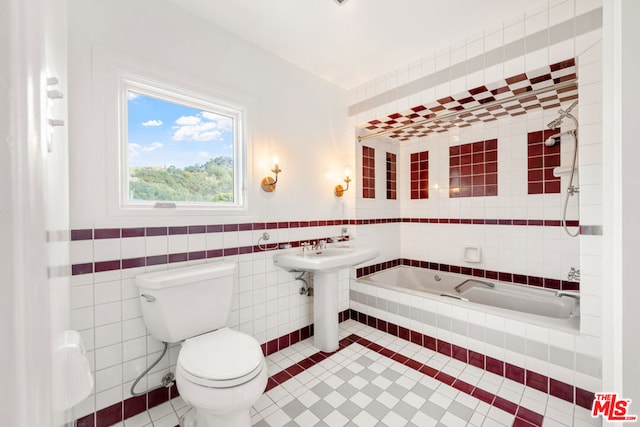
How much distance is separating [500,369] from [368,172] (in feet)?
6.96

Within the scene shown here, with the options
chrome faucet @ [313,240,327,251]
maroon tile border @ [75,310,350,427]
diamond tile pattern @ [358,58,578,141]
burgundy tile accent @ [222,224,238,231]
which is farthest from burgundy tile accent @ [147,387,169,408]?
diamond tile pattern @ [358,58,578,141]

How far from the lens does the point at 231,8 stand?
1733 mm

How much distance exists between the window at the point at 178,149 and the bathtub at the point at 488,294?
1.73 m

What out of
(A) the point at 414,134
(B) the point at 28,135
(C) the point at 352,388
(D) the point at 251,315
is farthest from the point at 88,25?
(A) the point at 414,134

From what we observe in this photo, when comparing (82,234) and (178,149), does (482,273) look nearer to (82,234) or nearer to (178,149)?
(178,149)

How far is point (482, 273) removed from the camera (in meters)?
2.90

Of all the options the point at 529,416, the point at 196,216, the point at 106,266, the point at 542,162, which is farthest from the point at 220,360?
the point at 542,162

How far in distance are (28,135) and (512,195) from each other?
335 cm

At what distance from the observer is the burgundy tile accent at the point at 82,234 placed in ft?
4.41

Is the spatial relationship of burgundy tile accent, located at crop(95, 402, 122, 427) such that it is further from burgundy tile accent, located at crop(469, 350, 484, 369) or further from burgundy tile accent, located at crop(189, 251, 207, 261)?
burgundy tile accent, located at crop(469, 350, 484, 369)

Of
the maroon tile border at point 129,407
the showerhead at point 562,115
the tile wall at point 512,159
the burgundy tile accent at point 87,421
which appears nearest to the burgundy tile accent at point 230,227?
the maroon tile border at point 129,407

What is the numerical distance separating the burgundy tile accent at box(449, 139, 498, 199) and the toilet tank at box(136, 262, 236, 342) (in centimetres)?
272
